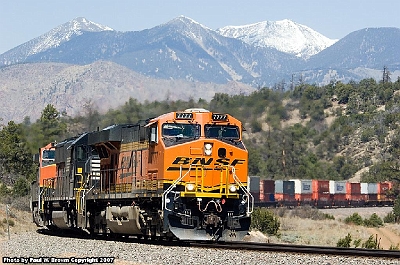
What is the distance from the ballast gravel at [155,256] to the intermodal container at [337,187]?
2210 inches

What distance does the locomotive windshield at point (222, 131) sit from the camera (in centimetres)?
2416

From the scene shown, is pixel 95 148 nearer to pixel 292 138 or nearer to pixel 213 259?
pixel 213 259

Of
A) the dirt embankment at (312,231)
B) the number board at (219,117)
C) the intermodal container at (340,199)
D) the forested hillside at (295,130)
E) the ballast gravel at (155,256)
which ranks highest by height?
the forested hillside at (295,130)

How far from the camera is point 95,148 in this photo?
29422mm

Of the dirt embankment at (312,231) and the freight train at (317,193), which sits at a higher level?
the freight train at (317,193)

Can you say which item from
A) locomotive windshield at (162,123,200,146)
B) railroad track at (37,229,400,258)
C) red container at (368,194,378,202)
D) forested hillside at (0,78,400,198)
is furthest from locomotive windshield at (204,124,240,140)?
red container at (368,194,378,202)

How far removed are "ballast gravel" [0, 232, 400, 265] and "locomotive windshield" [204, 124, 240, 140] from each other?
12.3 ft

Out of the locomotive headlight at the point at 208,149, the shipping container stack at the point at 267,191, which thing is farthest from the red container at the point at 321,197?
the locomotive headlight at the point at 208,149

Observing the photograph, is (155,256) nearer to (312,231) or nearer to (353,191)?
(312,231)

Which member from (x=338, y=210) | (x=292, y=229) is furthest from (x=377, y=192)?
(x=292, y=229)

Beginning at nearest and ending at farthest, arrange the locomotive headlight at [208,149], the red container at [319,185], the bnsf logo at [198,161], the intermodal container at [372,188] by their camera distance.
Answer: the bnsf logo at [198,161] → the locomotive headlight at [208,149] → the red container at [319,185] → the intermodal container at [372,188]

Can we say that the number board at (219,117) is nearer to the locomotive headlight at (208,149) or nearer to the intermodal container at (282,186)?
the locomotive headlight at (208,149)

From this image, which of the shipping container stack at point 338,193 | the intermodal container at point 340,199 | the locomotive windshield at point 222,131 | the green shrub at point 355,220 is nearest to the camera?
the locomotive windshield at point 222,131

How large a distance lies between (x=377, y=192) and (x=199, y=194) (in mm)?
62172
